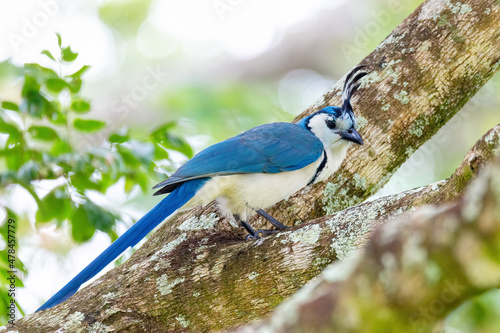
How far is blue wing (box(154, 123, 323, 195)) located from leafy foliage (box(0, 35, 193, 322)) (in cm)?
17

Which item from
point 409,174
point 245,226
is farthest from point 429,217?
point 409,174

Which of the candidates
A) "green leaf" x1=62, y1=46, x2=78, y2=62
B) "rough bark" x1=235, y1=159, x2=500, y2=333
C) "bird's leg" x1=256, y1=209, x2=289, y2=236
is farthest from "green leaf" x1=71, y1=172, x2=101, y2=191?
"rough bark" x1=235, y1=159, x2=500, y2=333

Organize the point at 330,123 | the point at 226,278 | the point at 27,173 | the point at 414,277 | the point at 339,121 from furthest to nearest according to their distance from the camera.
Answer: the point at 330,123, the point at 339,121, the point at 27,173, the point at 226,278, the point at 414,277

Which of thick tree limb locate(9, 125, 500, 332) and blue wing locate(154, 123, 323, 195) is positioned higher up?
blue wing locate(154, 123, 323, 195)

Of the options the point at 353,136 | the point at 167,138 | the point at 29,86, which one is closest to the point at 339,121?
the point at 353,136

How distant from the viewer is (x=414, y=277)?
2.52 ft

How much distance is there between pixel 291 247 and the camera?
2.23 meters

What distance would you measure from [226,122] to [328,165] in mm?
2494

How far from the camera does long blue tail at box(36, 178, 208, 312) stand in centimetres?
238

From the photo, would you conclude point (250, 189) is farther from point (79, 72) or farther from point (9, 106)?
point (9, 106)

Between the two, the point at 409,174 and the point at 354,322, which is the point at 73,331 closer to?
the point at 354,322

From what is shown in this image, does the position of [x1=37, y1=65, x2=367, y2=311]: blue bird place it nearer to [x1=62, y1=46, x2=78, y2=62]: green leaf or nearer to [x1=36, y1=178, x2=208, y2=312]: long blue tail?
[x1=36, y1=178, x2=208, y2=312]: long blue tail

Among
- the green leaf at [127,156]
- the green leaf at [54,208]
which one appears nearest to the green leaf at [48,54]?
the green leaf at [127,156]

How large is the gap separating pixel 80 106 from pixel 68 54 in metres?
0.26
